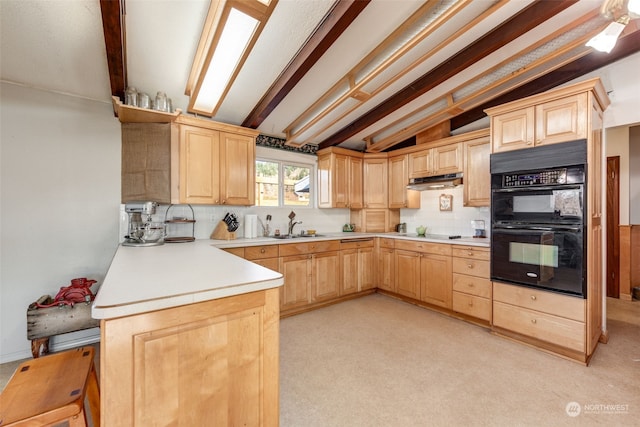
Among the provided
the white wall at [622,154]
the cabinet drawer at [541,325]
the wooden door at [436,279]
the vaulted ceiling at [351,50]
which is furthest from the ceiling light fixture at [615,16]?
the white wall at [622,154]

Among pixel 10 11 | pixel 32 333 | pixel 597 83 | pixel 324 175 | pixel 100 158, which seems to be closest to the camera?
pixel 10 11

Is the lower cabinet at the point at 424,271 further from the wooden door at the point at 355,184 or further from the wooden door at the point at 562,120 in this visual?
the wooden door at the point at 562,120

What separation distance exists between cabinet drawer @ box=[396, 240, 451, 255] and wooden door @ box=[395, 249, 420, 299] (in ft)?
0.23

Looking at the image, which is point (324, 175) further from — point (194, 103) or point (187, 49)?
point (187, 49)

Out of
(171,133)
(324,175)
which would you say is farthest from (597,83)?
(171,133)

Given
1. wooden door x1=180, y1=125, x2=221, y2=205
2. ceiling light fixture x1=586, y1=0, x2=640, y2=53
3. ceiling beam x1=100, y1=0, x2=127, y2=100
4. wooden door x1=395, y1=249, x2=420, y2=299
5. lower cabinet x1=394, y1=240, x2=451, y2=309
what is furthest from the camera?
wooden door x1=395, y1=249, x2=420, y2=299

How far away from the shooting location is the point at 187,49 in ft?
7.07

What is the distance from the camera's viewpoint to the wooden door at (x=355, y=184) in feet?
14.3

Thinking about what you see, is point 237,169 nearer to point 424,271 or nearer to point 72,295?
point 72,295

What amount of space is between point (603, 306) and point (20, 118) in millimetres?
5902

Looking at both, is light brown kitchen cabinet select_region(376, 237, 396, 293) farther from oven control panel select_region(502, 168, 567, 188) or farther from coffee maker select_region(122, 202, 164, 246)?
coffee maker select_region(122, 202, 164, 246)

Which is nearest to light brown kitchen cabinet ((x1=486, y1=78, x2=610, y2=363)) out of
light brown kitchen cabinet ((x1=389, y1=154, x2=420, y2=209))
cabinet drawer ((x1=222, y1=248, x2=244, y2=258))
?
light brown kitchen cabinet ((x1=389, y1=154, x2=420, y2=209))

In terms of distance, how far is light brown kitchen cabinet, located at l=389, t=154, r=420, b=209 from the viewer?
4.24 metres

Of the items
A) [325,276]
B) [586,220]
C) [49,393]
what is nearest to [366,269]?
[325,276]
